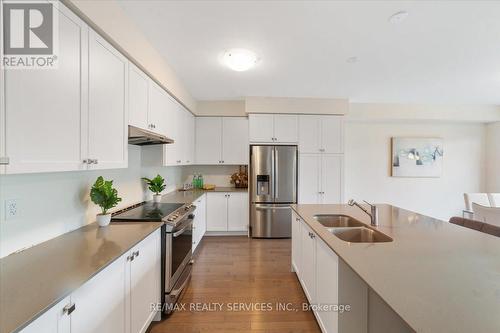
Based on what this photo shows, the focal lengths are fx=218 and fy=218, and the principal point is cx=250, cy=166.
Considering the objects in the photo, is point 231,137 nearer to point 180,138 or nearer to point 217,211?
point 180,138

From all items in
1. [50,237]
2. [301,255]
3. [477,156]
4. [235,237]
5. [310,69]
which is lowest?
[235,237]

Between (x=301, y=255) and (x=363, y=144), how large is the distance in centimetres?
348

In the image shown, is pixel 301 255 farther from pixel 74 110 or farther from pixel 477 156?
pixel 477 156

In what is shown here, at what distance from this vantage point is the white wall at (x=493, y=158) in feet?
15.3

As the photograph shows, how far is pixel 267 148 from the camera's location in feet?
13.4

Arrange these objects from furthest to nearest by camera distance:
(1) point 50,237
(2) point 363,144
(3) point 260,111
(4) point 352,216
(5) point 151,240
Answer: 1. (2) point 363,144
2. (3) point 260,111
3. (4) point 352,216
4. (5) point 151,240
5. (1) point 50,237

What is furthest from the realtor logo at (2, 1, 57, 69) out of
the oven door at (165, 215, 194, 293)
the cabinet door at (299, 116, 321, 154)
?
the cabinet door at (299, 116, 321, 154)

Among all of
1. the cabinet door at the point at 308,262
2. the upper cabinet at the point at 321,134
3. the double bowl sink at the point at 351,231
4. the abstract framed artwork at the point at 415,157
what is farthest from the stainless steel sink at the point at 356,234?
the abstract framed artwork at the point at 415,157

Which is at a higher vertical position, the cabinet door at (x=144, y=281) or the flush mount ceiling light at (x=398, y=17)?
the flush mount ceiling light at (x=398, y=17)

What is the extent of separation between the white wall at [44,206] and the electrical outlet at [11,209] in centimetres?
2

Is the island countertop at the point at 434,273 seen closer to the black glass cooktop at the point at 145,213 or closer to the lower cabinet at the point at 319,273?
the lower cabinet at the point at 319,273

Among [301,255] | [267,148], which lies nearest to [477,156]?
[267,148]

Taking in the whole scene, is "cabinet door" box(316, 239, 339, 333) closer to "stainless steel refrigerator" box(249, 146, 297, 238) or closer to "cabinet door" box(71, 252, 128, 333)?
"cabinet door" box(71, 252, 128, 333)

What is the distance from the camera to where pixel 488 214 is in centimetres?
267
